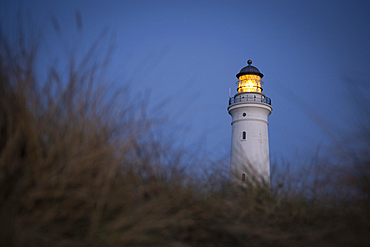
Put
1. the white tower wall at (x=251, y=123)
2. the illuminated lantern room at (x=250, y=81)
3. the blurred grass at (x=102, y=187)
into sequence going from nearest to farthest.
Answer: the blurred grass at (x=102, y=187) < the white tower wall at (x=251, y=123) < the illuminated lantern room at (x=250, y=81)

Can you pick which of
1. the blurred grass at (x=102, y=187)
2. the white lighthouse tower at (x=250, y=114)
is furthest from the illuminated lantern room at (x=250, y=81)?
the blurred grass at (x=102, y=187)

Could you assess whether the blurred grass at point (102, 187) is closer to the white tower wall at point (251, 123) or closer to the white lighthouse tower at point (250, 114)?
the white lighthouse tower at point (250, 114)

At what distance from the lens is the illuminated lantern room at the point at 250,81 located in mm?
14070

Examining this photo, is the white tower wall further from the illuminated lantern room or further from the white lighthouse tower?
the illuminated lantern room

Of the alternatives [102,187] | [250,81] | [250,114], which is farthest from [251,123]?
[102,187]

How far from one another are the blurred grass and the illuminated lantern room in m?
12.3

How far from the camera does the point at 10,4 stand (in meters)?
1.58

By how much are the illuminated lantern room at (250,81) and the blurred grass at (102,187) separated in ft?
40.3

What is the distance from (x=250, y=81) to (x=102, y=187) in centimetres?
1348

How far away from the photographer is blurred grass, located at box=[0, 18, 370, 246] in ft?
3.84

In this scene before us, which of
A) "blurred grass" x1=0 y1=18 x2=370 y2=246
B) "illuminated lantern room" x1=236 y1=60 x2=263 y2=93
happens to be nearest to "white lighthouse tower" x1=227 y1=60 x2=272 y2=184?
"illuminated lantern room" x1=236 y1=60 x2=263 y2=93

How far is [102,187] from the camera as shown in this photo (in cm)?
140

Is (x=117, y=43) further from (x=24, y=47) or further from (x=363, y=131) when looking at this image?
(x=363, y=131)

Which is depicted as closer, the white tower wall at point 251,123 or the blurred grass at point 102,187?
the blurred grass at point 102,187
